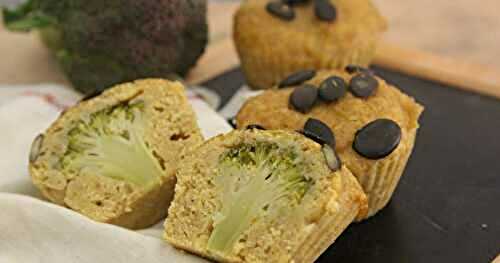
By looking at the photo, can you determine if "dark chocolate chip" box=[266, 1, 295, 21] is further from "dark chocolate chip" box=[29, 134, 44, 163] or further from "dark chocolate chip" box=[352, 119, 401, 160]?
"dark chocolate chip" box=[29, 134, 44, 163]

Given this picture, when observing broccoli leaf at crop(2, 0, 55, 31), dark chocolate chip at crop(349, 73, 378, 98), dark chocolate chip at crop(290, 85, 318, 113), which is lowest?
broccoli leaf at crop(2, 0, 55, 31)

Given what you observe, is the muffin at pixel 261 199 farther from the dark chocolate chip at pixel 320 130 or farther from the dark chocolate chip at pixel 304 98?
the dark chocolate chip at pixel 304 98

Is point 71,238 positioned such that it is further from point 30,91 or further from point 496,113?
point 496,113

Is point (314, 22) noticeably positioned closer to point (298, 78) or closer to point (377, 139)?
point (298, 78)

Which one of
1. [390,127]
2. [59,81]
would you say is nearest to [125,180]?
[390,127]

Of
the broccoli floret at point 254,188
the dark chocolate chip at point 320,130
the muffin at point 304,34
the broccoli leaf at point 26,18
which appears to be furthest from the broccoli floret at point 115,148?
the broccoli leaf at point 26,18

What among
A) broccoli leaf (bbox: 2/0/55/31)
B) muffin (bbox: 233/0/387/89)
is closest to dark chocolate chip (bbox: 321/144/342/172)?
muffin (bbox: 233/0/387/89)
